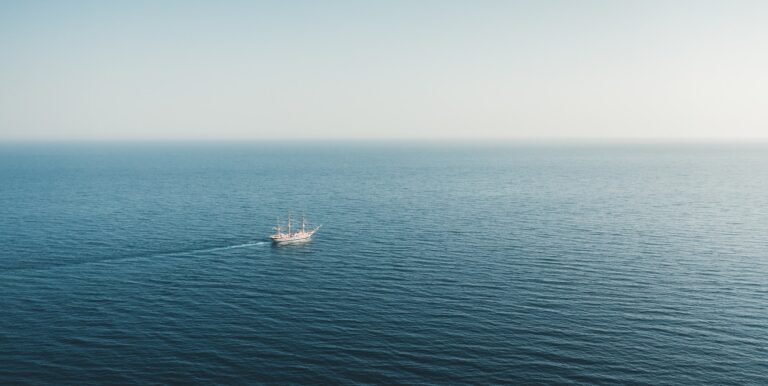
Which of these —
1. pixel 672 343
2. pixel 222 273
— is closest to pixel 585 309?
pixel 672 343

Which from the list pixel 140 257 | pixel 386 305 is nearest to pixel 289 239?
pixel 140 257

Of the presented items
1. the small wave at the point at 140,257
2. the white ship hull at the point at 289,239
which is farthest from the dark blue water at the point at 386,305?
the white ship hull at the point at 289,239

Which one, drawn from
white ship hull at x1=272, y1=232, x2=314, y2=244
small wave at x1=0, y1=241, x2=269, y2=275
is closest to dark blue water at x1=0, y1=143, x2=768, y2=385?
small wave at x1=0, y1=241, x2=269, y2=275

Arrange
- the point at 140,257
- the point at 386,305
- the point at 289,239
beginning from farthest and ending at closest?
the point at 289,239 → the point at 140,257 → the point at 386,305

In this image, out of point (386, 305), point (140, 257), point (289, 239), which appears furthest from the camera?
point (289, 239)

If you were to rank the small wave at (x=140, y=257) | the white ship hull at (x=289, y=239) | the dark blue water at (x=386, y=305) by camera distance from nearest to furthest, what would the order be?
1. the dark blue water at (x=386, y=305)
2. the small wave at (x=140, y=257)
3. the white ship hull at (x=289, y=239)

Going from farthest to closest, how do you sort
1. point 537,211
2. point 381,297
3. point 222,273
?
1. point 537,211
2. point 222,273
3. point 381,297

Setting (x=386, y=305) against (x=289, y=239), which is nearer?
(x=386, y=305)

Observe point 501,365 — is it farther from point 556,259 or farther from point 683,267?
point 683,267

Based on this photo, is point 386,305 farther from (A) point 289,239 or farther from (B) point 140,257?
(B) point 140,257

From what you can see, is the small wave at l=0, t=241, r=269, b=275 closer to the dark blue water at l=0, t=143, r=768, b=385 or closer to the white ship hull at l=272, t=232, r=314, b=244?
the dark blue water at l=0, t=143, r=768, b=385

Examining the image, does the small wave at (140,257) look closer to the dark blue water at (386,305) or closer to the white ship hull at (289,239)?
the dark blue water at (386,305)
